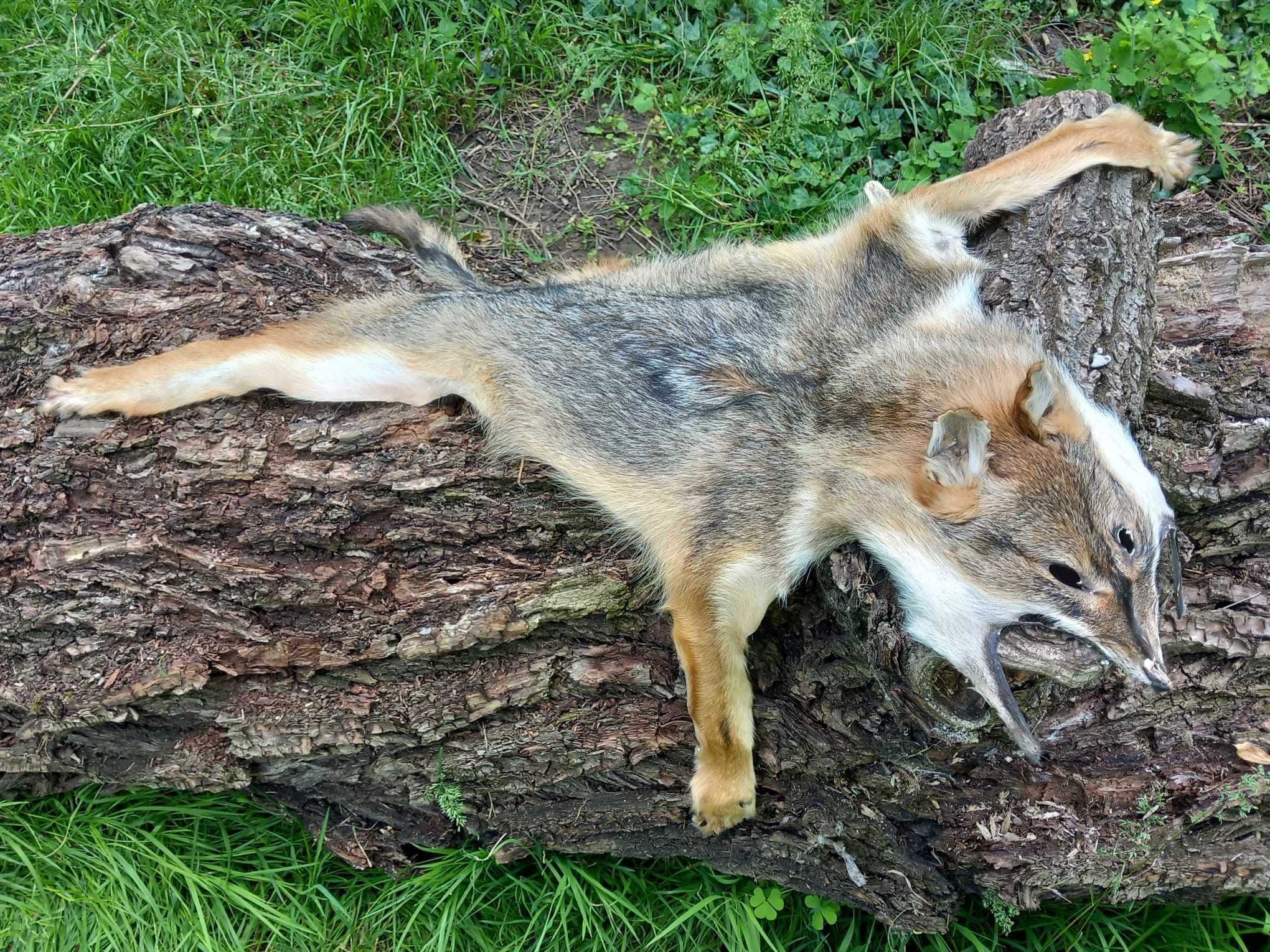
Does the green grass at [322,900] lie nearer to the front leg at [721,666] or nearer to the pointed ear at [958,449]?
the front leg at [721,666]

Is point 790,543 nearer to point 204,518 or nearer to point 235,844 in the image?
point 204,518

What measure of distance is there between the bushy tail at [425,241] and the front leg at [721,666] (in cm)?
194

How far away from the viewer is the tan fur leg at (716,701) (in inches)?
131

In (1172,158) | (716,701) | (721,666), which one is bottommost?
(716,701)

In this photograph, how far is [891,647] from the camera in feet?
9.54

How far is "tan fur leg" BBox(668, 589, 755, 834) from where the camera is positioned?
131 inches

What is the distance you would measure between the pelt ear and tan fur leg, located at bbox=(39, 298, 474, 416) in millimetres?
1792

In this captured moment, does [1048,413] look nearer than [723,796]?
Yes

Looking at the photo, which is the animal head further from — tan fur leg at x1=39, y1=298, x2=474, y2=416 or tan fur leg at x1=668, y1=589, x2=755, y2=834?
tan fur leg at x1=39, y1=298, x2=474, y2=416

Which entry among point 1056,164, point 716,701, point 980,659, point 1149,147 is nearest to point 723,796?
point 716,701

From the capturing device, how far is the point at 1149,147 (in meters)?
3.77

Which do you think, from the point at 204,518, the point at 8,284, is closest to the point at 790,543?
the point at 204,518

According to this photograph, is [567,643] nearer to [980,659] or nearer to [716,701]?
[716,701]

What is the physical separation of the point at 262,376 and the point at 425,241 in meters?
1.15
